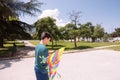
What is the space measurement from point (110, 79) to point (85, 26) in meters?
19.2

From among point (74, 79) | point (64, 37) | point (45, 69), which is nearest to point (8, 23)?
point (64, 37)

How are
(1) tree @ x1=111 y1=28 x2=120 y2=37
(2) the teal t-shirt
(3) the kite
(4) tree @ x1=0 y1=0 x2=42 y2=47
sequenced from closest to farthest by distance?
(2) the teal t-shirt, (3) the kite, (4) tree @ x1=0 y1=0 x2=42 y2=47, (1) tree @ x1=111 y1=28 x2=120 y2=37

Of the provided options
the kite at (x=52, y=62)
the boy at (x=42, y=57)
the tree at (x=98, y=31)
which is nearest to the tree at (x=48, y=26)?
the kite at (x=52, y=62)

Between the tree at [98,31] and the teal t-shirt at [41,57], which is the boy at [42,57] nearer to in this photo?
the teal t-shirt at [41,57]

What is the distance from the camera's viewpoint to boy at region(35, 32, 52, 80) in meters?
3.64

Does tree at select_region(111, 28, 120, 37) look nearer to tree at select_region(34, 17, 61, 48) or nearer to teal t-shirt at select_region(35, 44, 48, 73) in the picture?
tree at select_region(34, 17, 61, 48)

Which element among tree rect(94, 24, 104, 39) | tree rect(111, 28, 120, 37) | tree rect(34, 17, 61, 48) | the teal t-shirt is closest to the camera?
the teal t-shirt

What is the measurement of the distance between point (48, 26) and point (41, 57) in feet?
67.3

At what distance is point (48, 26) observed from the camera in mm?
24031

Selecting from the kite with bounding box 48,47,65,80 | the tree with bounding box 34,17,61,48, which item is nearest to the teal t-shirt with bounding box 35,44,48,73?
the kite with bounding box 48,47,65,80

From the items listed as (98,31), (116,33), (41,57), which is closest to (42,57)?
(41,57)

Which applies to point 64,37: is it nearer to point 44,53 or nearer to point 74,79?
point 74,79

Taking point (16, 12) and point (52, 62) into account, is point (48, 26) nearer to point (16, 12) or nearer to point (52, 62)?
point (16, 12)

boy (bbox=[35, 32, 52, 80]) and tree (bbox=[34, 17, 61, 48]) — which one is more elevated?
tree (bbox=[34, 17, 61, 48])
